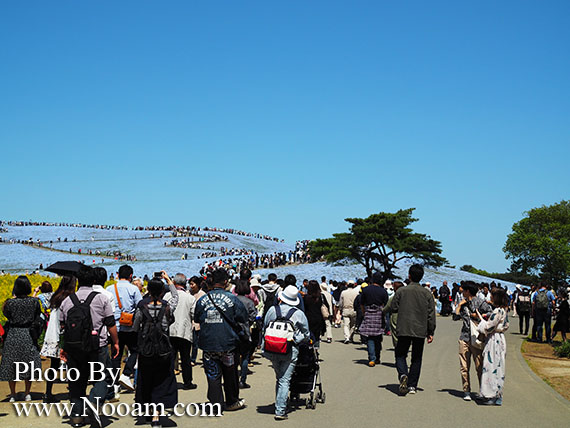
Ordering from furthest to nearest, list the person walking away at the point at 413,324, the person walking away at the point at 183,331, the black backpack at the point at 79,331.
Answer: the person walking away at the point at 183,331 < the person walking away at the point at 413,324 < the black backpack at the point at 79,331

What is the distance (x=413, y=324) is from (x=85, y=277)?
5019mm

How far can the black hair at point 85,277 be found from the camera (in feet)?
24.5

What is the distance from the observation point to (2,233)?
95.4 meters

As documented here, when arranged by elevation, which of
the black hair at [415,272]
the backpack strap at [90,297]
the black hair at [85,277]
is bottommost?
the backpack strap at [90,297]

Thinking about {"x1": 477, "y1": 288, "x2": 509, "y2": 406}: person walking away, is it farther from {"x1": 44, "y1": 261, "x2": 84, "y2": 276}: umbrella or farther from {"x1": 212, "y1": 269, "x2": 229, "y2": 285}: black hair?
{"x1": 44, "y1": 261, "x2": 84, "y2": 276}: umbrella

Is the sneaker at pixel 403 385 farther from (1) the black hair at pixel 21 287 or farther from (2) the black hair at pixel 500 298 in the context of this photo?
(1) the black hair at pixel 21 287

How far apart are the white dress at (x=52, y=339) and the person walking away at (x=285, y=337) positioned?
9.06 ft

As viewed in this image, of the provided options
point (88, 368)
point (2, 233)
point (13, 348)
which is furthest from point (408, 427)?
point (2, 233)

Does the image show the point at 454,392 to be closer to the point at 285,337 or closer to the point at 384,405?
the point at 384,405

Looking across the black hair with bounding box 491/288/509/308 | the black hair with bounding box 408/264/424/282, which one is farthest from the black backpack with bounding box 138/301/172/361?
the black hair with bounding box 491/288/509/308

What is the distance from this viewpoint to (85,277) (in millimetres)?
7465

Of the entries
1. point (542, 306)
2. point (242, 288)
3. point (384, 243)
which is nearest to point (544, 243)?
point (384, 243)

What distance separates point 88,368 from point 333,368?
597 cm

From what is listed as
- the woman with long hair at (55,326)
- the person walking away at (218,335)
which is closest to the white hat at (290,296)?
the person walking away at (218,335)
